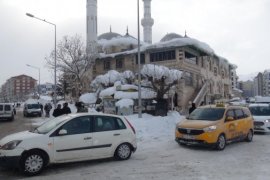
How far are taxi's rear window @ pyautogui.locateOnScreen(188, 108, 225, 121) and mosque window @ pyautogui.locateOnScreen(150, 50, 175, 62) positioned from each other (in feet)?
92.7

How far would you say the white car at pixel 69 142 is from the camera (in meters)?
8.68

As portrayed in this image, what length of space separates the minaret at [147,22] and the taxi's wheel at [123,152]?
2049 inches

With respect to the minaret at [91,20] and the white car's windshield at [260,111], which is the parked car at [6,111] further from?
the minaret at [91,20]

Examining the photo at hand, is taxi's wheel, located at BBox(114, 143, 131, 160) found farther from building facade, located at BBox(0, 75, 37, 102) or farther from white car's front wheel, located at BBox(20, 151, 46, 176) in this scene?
building facade, located at BBox(0, 75, 37, 102)

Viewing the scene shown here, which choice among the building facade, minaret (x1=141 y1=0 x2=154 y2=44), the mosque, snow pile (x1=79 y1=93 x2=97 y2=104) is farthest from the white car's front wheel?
the building facade

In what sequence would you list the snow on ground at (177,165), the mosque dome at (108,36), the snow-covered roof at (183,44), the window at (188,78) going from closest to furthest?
the snow on ground at (177,165) → the snow-covered roof at (183,44) → the window at (188,78) → the mosque dome at (108,36)

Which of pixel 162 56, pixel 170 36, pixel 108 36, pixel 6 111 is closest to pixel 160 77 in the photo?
pixel 162 56

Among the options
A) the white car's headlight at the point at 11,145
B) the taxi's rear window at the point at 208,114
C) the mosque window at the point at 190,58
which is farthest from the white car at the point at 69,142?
the mosque window at the point at 190,58

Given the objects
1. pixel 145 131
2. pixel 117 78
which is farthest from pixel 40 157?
pixel 117 78

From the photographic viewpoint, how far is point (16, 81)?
16262 cm

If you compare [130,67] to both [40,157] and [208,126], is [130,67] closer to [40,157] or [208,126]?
[208,126]

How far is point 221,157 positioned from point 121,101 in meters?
17.8

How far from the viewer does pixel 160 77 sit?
3075 centimetres

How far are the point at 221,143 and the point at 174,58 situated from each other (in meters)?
29.9
